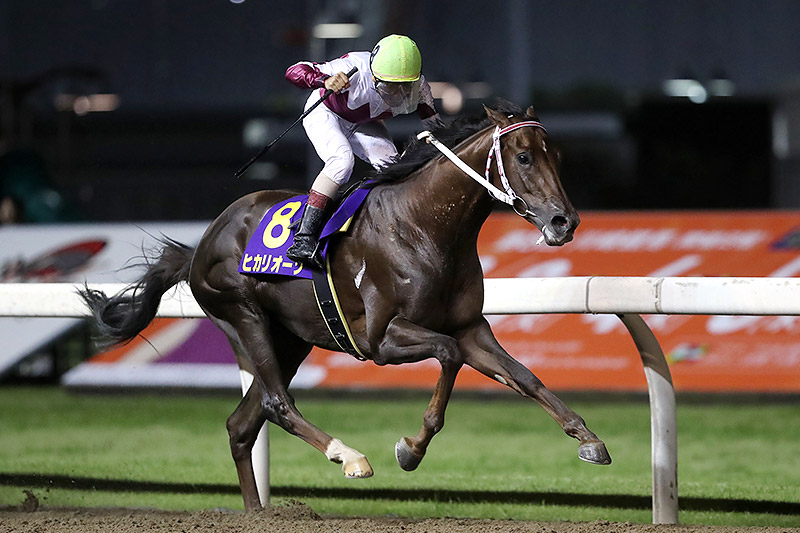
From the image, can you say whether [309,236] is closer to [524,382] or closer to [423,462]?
[524,382]

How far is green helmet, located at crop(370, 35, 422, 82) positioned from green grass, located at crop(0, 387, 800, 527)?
1.77 meters

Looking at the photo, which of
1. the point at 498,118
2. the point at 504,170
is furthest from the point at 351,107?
the point at 504,170

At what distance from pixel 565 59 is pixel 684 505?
28.2 ft

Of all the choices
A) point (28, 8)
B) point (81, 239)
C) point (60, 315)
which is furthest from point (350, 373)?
point (28, 8)

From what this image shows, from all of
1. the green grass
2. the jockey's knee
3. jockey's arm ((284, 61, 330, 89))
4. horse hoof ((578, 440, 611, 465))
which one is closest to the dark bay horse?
horse hoof ((578, 440, 611, 465))

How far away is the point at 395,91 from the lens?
414 centimetres

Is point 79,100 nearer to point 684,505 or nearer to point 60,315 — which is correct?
point 60,315

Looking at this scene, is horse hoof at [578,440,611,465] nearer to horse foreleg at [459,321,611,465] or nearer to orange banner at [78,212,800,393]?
horse foreleg at [459,321,611,465]

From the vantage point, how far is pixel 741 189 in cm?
1238

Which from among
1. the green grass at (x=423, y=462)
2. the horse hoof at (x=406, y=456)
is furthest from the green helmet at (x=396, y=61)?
the green grass at (x=423, y=462)

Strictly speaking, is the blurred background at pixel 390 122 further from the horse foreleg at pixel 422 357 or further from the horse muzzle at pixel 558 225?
the horse muzzle at pixel 558 225

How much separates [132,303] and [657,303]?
2.15 m

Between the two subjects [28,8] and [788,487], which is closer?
[788,487]

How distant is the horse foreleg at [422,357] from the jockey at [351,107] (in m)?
0.47
